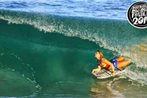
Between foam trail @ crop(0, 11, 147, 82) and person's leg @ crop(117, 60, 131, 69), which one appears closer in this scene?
foam trail @ crop(0, 11, 147, 82)

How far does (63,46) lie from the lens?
491 cm

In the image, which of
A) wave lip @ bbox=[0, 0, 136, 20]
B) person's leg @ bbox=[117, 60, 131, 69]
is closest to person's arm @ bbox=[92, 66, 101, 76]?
person's leg @ bbox=[117, 60, 131, 69]

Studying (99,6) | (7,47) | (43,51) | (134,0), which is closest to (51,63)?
(43,51)

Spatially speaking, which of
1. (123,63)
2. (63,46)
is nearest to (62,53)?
(63,46)

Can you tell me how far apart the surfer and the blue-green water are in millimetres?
54

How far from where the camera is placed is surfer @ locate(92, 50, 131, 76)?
193 inches

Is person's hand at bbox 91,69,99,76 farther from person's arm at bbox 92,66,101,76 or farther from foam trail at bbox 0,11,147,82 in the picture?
foam trail at bbox 0,11,147,82

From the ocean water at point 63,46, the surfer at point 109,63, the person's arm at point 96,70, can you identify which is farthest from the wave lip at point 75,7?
the person's arm at point 96,70

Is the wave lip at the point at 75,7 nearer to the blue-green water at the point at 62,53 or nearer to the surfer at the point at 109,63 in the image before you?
the blue-green water at the point at 62,53

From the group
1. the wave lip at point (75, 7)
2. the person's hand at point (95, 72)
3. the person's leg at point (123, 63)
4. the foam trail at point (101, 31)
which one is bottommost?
the person's hand at point (95, 72)

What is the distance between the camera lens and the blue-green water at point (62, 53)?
4.85 meters

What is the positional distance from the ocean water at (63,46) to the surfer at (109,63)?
0.05 m

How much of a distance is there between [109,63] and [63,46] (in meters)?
0.53

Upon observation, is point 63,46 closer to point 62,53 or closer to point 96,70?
point 62,53
